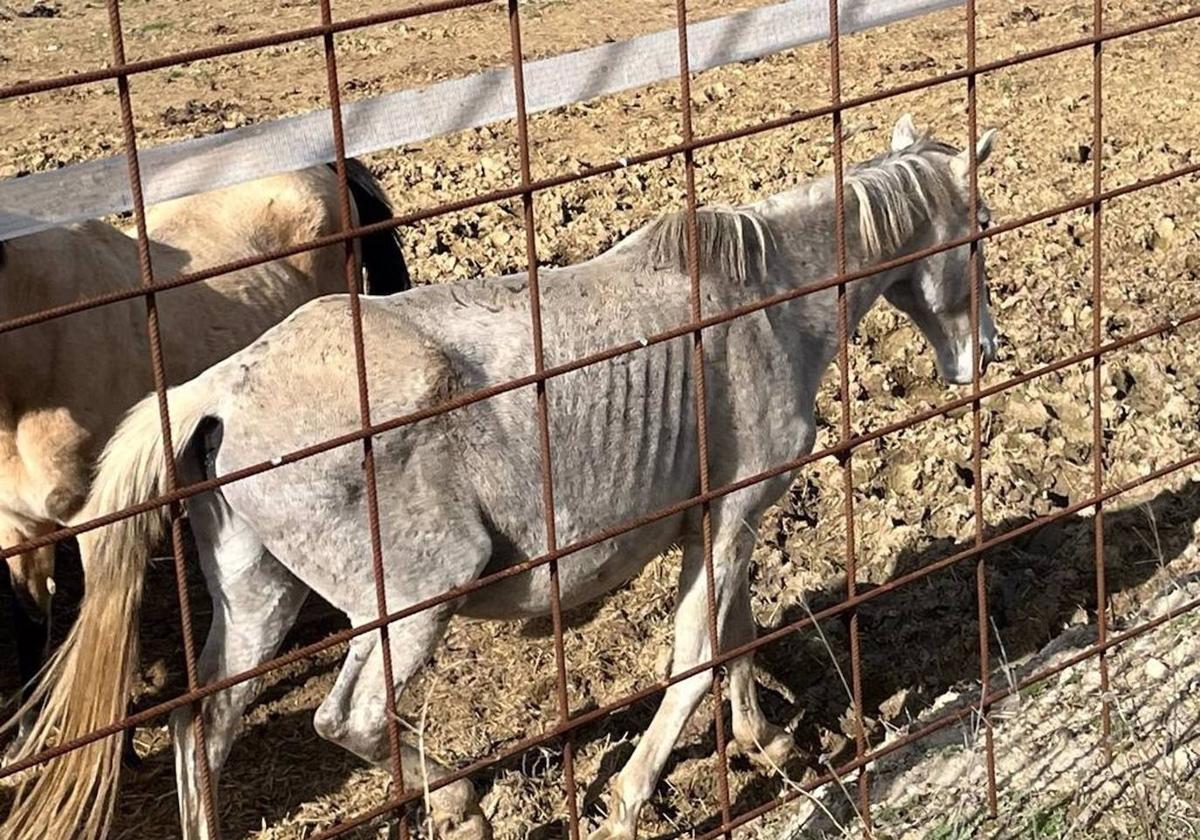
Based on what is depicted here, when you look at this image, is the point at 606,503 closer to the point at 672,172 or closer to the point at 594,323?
the point at 594,323

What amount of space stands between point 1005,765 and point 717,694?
0.98m

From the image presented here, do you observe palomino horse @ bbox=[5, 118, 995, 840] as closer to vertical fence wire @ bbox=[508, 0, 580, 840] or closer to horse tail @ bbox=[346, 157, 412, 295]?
vertical fence wire @ bbox=[508, 0, 580, 840]

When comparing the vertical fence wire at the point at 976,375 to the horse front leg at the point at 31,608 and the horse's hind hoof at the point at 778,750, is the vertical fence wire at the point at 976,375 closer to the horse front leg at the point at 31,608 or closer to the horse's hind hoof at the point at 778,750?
the horse's hind hoof at the point at 778,750

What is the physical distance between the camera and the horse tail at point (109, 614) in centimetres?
366

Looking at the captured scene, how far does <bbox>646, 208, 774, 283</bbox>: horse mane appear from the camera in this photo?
427cm

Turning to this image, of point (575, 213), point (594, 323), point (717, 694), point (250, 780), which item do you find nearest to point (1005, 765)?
point (717, 694)

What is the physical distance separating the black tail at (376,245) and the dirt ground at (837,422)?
3.97ft

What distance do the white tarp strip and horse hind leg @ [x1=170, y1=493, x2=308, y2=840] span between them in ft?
4.11

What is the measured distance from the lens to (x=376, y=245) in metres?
5.95

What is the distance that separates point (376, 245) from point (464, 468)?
228cm

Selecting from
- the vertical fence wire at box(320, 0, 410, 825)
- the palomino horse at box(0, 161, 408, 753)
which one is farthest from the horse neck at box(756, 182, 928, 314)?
the vertical fence wire at box(320, 0, 410, 825)

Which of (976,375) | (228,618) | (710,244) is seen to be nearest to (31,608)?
(228,618)

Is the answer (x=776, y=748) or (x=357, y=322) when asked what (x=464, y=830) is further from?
(x=357, y=322)

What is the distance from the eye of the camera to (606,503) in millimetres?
4070
